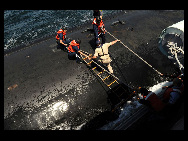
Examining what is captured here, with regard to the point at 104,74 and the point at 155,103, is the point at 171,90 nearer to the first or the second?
the point at 155,103

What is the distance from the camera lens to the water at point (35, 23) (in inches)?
694

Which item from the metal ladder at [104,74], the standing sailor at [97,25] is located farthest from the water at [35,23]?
the metal ladder at [104,74]

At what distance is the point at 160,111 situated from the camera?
5.11 meters

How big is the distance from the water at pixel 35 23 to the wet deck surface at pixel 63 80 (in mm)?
6825

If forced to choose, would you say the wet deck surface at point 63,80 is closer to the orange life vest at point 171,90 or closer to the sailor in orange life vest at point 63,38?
the sailor in orange life vest at point 63,38

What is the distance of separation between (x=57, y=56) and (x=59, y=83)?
113 inches

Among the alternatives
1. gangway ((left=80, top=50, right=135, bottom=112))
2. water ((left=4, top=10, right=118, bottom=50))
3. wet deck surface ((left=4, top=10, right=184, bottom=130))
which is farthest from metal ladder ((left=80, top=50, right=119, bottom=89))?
water ((left=4, top=10, right=118, bottom=50))

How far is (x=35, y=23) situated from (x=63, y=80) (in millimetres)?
Answer: 15858

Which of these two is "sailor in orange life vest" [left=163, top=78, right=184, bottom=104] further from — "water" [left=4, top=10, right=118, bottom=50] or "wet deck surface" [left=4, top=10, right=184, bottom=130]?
"water" [left=4, top=10, right=118, bottom=50]

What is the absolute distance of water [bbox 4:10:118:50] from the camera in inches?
694

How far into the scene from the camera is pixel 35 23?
19875mm

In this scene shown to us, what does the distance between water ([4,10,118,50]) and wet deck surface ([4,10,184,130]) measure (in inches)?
269

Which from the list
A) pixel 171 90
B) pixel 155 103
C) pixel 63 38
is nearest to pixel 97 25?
pixel 63 38

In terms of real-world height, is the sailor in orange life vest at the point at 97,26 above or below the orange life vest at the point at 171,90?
above
